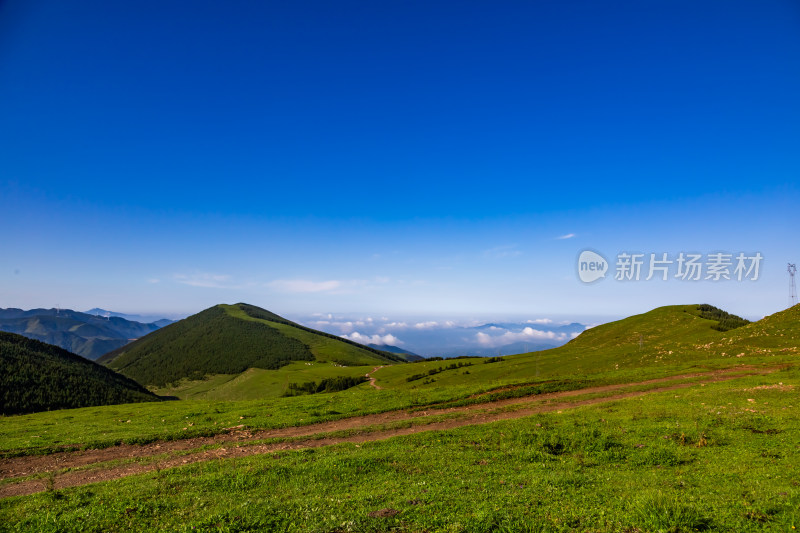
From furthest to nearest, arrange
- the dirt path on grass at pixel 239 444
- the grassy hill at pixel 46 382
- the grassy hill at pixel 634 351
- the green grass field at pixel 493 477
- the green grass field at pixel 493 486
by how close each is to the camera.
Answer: the grassy hill at pixel 46 382
the grassy hill at pixel 634 351
the dirt path on grass at pixel 239 444
the green grass field at pixel 493 477
the green grass field at pixel 493 486

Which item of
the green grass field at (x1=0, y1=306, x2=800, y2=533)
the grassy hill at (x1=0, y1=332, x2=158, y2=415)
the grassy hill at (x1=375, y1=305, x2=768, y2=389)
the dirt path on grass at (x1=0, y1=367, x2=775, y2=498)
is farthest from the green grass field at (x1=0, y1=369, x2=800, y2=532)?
the grassy hill at (x1=0, y1=332, x2=158, y2=415)

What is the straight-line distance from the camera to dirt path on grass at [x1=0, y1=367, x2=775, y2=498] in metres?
18.5

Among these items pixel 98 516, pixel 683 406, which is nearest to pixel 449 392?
pixel 683 406

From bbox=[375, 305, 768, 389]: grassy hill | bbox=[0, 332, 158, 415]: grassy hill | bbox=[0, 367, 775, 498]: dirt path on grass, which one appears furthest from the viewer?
bbox=[0, 332, 158, 415]: grassy hill

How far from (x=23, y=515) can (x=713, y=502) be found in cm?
2331

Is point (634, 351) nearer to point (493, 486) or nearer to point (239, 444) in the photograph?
point (493, 486)

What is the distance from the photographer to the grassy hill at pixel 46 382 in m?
124

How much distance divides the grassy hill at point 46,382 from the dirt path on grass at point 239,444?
454 ft

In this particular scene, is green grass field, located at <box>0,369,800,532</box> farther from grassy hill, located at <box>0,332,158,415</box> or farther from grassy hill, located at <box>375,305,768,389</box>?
grassy hill, located at <box>0,332,158,415</box>

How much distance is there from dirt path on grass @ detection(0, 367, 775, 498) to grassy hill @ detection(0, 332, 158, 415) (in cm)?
13833

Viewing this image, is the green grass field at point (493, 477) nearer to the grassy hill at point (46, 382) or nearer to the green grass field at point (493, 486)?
the green grass field at point (493, 486)

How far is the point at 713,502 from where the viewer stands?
11.0m

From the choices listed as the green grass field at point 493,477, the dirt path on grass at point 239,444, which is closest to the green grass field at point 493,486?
the green grass field at point 493,477

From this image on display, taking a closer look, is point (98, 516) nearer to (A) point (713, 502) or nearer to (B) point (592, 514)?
(B) point (592, 514)
